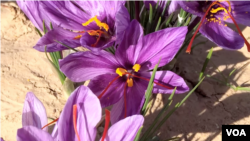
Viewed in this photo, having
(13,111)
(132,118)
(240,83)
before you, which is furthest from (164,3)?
(13,111)

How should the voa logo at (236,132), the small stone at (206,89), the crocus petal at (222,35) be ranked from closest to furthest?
1. the crocus petal at (222,35)
2. the voa logo at (236,132)
3. the small stone at (206,89)

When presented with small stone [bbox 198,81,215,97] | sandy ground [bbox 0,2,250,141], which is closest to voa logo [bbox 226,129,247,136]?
sandy ground [bbox 0,2,250,141]

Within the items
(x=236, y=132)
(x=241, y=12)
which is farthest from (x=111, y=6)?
(x=236, y=132)

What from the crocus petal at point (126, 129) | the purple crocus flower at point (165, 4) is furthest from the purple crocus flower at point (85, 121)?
the purple crocus flower at point (165, 4)

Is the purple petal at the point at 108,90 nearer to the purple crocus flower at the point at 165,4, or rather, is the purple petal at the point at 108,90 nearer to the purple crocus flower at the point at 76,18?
the purple crocus flower at the point at 76,18

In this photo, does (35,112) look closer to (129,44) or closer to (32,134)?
(32,134)

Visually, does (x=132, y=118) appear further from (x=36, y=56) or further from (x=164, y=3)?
(x=36, y=56)
